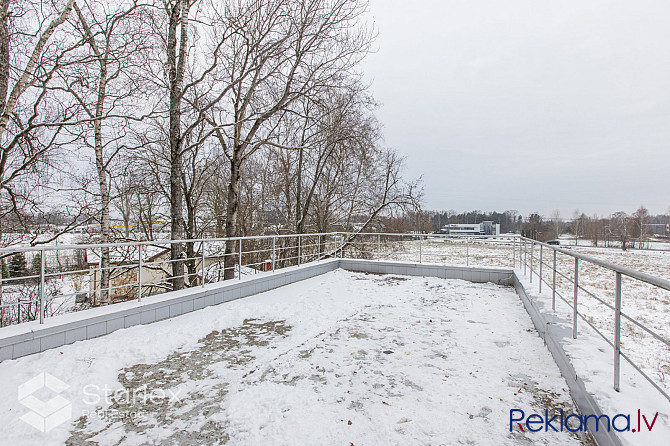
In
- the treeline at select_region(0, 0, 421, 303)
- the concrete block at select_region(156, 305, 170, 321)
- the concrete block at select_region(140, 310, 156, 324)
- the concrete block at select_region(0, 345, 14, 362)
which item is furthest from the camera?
the treeline at select_region(0, 0, 421, 303)

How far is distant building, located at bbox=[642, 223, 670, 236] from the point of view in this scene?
31.7m

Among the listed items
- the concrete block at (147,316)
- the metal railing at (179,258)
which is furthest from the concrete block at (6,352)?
the metal railing at (179,258)

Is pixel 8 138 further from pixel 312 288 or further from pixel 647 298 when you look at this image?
pixel 647 298

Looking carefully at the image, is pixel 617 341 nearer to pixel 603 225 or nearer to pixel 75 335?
pixel 75 335

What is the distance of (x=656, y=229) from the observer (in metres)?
33.2

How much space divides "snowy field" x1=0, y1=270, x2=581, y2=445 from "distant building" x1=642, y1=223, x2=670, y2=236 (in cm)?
3977

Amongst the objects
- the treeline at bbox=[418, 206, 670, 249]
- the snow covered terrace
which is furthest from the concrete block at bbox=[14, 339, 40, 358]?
the treeline at bbox=[418, 206, 670, 249]

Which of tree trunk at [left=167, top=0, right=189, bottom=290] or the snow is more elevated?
tree trunk at [left=167, top=0, right=189, bottom=290]

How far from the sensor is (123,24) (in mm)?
7375

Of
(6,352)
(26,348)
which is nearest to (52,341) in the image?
(26,348)

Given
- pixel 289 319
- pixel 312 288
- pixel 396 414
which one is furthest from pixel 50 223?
pixel 396 414

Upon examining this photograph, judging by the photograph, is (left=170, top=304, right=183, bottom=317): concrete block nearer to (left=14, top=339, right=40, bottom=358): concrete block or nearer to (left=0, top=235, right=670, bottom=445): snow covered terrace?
(left=0, top=235, right=670, bottom=445): snow covered terrace

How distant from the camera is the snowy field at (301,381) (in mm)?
1955

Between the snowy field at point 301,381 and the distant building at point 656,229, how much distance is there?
39.8 metres
